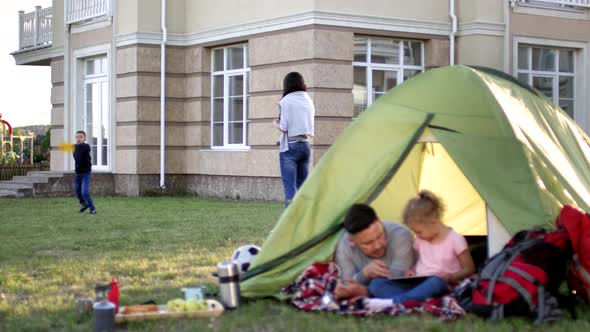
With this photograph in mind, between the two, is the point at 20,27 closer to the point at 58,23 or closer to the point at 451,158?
the point at 58,23

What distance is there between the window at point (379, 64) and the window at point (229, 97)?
2.40 metres

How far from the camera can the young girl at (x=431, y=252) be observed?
20.7 ft

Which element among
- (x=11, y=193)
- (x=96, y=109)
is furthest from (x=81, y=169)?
(x=96, y=109)

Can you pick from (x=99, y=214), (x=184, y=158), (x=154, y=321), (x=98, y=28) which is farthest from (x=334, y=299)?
(x=98, y=28)

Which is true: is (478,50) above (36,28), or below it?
below

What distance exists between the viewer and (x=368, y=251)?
252 inches

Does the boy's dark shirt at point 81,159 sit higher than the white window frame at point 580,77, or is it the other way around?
the white window frame at point 580,77

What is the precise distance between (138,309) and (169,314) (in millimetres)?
211

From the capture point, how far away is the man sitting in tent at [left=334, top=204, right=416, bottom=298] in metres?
6.26

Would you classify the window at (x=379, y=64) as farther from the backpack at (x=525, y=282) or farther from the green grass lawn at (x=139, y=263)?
the backpack at (x=525, y=282)

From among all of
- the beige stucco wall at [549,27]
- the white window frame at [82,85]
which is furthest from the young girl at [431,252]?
the white window frame at [82,85]

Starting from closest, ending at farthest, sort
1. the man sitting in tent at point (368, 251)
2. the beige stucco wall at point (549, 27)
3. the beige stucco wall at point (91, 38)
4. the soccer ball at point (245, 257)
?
the man sitting in tent at point (368, 251) < the soccer ball at point (245, 257) < the beige stucco wall at point (549, 27) < the beige stucco wall at point (91, 38)

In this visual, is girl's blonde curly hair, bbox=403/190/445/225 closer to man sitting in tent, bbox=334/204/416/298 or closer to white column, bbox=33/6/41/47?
man sitting in tent, bbox=334/204/416/298

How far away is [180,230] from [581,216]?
21.8 feet
